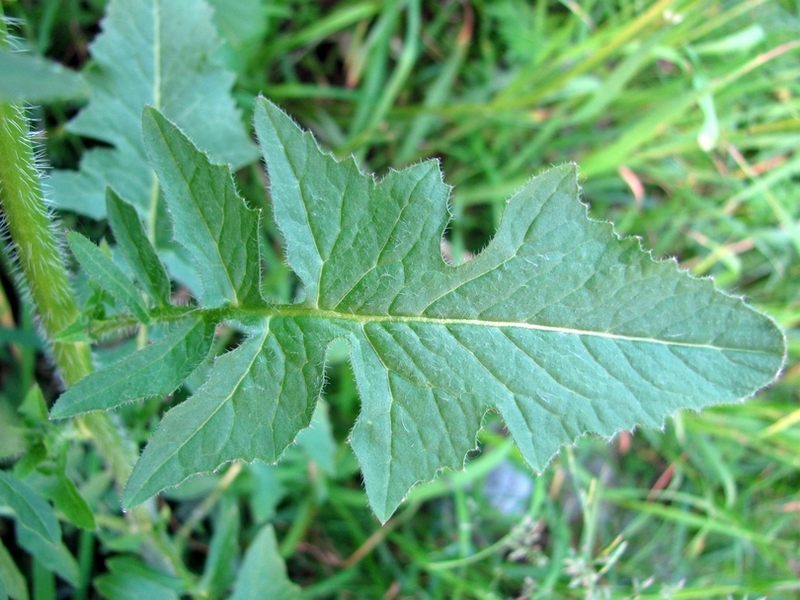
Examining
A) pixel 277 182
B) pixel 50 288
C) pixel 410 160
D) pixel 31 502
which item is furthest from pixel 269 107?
pixel 410 160

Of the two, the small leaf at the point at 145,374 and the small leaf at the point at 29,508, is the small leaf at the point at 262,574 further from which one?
the small leaf at the point at 145,374

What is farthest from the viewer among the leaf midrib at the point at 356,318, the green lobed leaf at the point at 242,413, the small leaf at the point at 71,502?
the small leaf at the point at 71,502

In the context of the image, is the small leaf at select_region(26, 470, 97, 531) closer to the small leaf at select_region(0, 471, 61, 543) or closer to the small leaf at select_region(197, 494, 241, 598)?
the small leaf at select_region(0, 471, 61, 543)

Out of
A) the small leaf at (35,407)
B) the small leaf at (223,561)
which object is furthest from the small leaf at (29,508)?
the small leaf at (223,561)

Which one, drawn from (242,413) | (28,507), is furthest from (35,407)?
(242,413)

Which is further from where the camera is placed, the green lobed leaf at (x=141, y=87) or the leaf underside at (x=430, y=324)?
the green lobed leaf at (x=141, y=87)

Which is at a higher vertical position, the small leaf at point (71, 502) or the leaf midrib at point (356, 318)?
the leaf midrib at point (356, 318)

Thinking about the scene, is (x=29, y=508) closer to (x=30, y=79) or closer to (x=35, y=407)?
(x=35, y=407)
